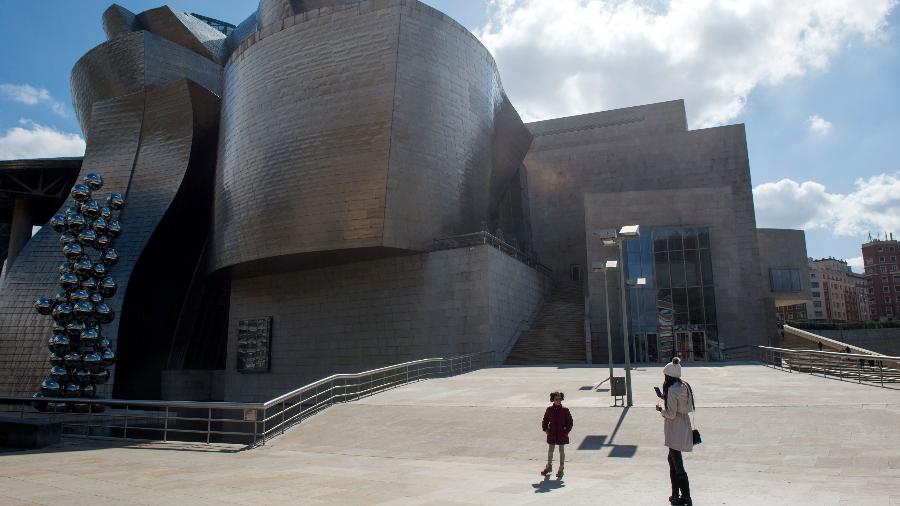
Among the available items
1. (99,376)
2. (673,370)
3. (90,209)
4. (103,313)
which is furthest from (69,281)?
(673,370)

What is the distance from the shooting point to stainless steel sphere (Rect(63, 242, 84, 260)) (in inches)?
961

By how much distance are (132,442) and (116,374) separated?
21.1m

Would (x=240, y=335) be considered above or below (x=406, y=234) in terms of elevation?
below

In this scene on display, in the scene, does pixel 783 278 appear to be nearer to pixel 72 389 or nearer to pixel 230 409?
pixel 230 409

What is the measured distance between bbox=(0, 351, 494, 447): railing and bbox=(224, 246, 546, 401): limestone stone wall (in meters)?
1.81

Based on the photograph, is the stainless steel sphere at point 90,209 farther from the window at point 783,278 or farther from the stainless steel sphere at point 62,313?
the window at point 783,278

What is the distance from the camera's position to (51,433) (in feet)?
42.5

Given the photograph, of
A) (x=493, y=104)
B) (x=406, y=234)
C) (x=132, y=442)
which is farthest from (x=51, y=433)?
(x=493, y=104)

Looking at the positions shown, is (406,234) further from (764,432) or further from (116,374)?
(764,432)

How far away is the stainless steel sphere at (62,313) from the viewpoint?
23.6 meters

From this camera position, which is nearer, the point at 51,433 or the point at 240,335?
the point at 51,433

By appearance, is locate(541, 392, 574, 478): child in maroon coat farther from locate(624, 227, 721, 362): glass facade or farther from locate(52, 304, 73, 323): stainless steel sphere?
locate(624, 227, 721, 362): glass facade

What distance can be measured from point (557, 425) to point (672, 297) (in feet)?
83.0

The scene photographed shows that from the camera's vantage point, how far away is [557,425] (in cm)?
832
